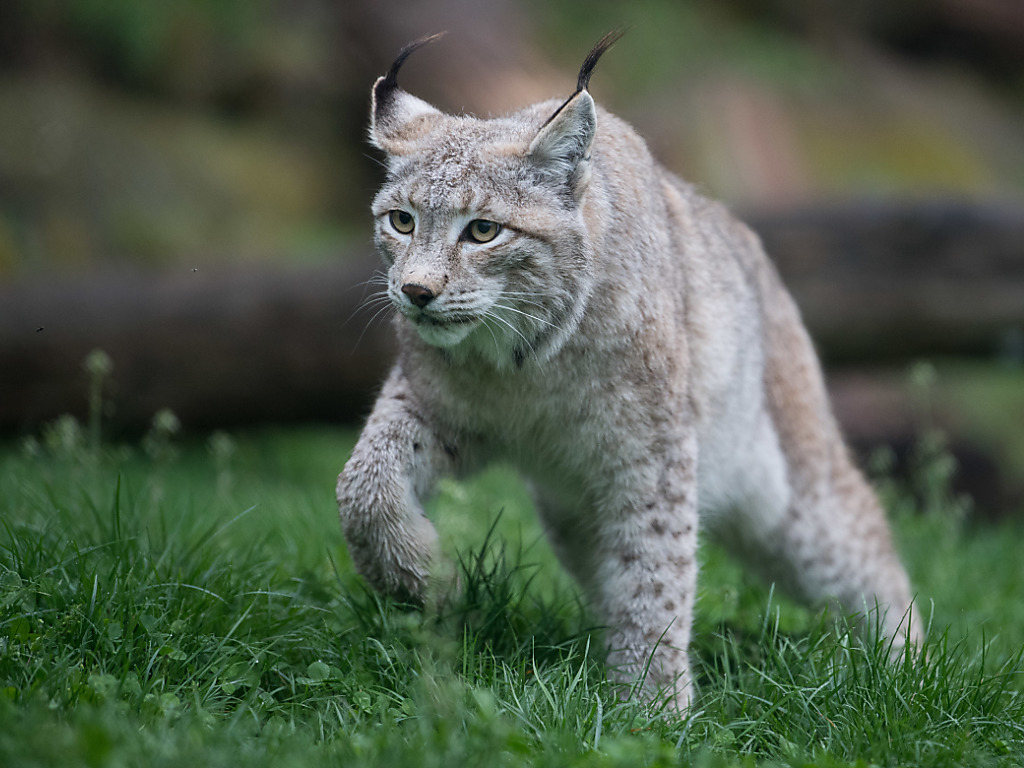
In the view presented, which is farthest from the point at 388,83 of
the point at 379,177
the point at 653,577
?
the point at 379,177

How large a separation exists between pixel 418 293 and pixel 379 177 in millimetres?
9587

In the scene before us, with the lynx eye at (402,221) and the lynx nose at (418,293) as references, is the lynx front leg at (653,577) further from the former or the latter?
the lynx eye at (402,221)

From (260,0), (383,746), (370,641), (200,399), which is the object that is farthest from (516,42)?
(383,746)

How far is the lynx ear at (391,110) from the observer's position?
4.38 metres

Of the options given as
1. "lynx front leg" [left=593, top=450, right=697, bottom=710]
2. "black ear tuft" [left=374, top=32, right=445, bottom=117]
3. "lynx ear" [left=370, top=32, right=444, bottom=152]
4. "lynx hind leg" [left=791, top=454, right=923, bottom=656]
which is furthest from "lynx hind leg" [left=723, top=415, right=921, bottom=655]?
"black ear tuft" [left=374, top=32, right=445, bottom=117]

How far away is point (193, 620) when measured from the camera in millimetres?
3938

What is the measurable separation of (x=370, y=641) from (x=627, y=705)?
105 cm

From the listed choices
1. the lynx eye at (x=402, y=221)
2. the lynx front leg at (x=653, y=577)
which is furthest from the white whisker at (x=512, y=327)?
the lynx front leg at (x=653, y=577)

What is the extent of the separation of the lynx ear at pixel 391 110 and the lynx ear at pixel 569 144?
700 mm

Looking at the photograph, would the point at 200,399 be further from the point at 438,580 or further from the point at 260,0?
the point at 260,0

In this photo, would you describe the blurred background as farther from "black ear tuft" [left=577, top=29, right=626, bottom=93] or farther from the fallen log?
"black ear tuft" [left=577, top=29, right=626, bottom=93]

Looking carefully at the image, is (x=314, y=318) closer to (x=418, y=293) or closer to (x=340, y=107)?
(x=418, y=293)

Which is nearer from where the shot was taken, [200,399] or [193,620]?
[193,620]

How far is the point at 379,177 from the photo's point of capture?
42.5 feet
